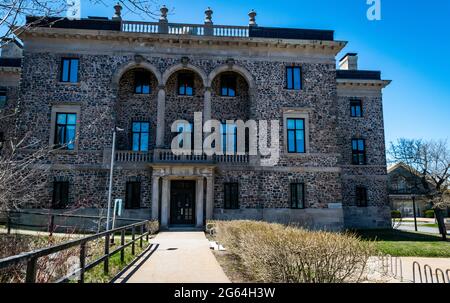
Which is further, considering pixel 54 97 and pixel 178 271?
pixel 54 97

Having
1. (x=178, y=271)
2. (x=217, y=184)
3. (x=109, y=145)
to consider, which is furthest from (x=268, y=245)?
(x=109, y=145)

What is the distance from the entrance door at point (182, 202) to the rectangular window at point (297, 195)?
7.28 m

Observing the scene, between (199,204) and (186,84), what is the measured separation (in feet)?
31.2

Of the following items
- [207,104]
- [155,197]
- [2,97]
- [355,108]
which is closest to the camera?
[155,197]

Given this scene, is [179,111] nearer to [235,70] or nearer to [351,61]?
[235,70]

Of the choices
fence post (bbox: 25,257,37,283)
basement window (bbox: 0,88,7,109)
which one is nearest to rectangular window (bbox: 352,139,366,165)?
fence post (bbox: 25,257,37,283)

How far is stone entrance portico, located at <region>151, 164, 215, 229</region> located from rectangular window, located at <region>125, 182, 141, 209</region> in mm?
1350

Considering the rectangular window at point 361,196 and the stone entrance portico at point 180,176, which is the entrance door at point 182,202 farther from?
the rectangular window at point 361,196

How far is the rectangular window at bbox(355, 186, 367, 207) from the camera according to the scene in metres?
29.3

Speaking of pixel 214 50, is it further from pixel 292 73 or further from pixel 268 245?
pixel 268 245

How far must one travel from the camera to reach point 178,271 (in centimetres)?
891

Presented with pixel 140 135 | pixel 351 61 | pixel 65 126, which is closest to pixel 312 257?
pixel 140 135

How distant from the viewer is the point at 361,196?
29.4 metres
